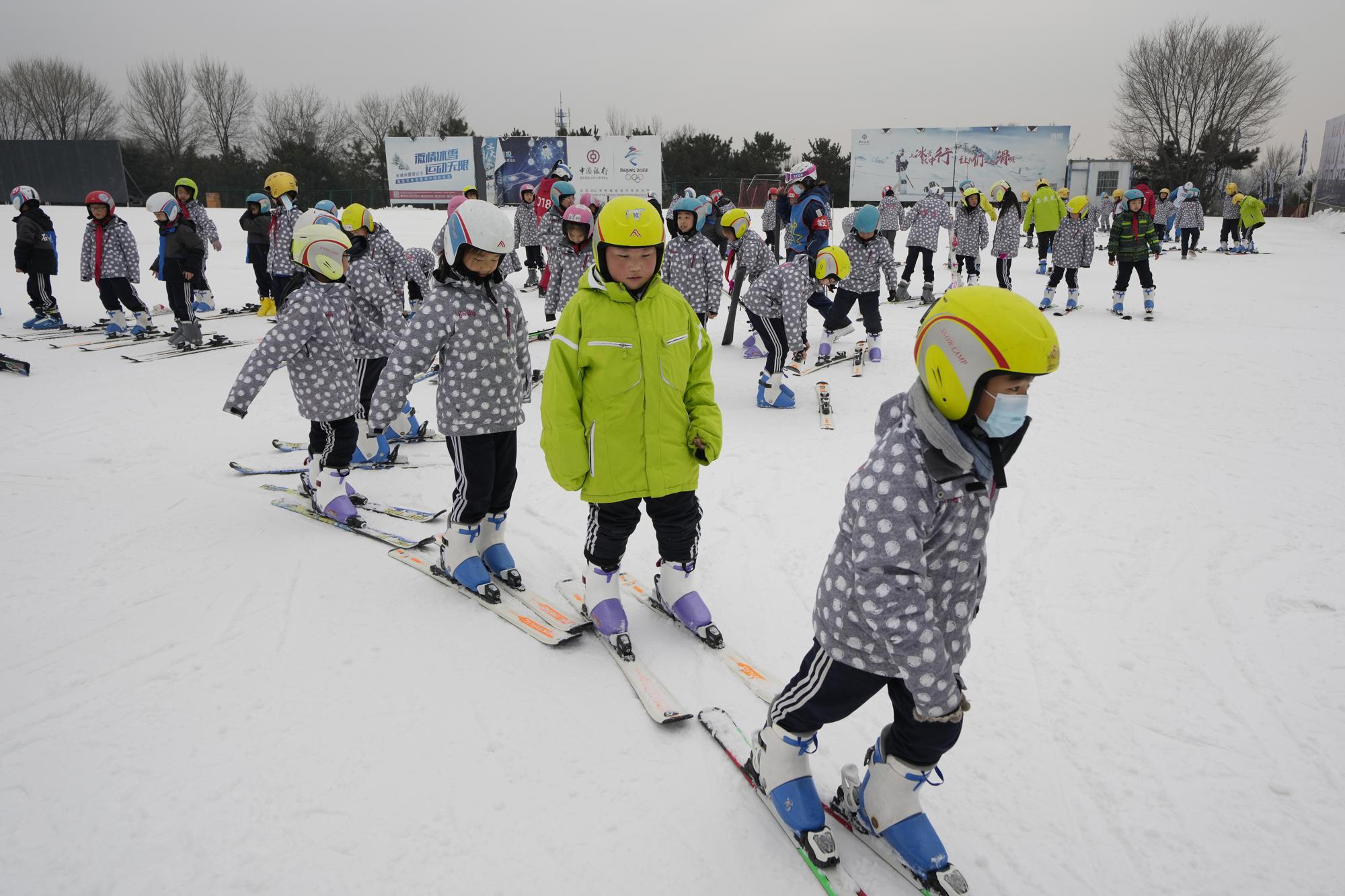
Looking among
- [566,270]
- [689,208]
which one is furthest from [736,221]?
[566,270]

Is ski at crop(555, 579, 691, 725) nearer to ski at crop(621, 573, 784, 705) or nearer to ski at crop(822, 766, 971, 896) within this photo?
ski at crop(621, 573, 784, 705)

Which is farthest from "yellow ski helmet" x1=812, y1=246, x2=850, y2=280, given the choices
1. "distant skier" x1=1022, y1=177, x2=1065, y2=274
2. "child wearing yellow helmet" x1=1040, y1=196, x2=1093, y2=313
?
"distant skier" x1=1022, y1=177, x2=1065, y2=274

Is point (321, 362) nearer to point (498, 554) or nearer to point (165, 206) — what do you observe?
point (498, 554)

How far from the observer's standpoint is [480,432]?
12.2ft

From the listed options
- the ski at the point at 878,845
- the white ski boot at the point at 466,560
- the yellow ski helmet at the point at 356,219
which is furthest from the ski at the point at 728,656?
the yellow ski helmet at the point at 356,219

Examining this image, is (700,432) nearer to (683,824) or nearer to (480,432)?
(480,432)

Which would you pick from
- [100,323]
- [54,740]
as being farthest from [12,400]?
[54,740]

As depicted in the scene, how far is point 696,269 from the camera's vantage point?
27.5 ft

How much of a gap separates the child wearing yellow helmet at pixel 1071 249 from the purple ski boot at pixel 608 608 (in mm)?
11538

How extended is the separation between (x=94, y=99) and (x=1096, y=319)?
52016 millimetres

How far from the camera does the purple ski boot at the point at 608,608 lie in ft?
11.4

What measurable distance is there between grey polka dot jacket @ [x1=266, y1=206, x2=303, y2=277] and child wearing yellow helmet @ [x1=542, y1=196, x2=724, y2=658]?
31.4ft

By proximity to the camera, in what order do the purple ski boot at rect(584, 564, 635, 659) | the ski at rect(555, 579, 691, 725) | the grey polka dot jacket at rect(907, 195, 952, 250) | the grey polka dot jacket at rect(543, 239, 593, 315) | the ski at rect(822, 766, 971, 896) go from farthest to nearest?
the grey polka dot jacket at rect(907, 195, 952, 250) → the grey polka dot jacket at rect(543, 239, 593, 315) → the purple ski boot at rect(584, 564, 635, 659) → the ski at rect(555, 579, 691, 725) → the ski at rect(822, 766, 971, 896)

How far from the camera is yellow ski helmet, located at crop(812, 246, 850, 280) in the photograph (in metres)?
8.03
